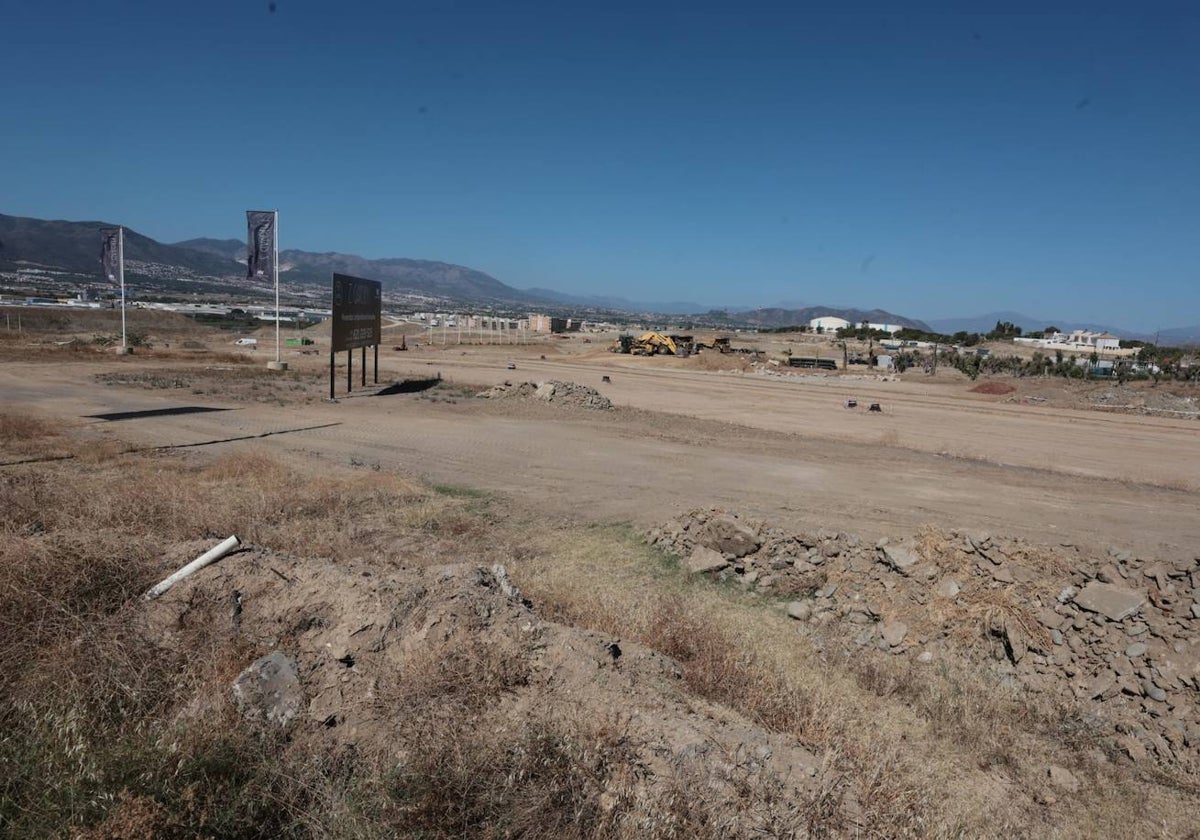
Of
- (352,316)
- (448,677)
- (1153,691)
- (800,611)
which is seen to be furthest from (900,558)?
(352,316)

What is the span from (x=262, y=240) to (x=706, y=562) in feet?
101

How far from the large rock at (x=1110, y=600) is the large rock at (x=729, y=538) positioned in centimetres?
392

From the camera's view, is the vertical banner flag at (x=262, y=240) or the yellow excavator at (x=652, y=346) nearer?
the vertical banner flag at (x=262, y=240)

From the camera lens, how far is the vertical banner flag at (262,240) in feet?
109

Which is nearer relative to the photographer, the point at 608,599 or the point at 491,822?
the point at 491,822

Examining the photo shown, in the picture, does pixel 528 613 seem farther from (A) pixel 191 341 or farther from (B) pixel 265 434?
(A) pixel 191 341

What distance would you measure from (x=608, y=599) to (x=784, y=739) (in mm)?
3692

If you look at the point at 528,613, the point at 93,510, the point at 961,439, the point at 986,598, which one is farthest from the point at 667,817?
the point at 961,439

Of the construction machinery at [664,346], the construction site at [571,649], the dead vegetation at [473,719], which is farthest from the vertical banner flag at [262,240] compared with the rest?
the construction machinery at [664,346]

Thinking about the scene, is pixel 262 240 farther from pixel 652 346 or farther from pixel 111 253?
pixel 652 346

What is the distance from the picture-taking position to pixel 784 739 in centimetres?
479

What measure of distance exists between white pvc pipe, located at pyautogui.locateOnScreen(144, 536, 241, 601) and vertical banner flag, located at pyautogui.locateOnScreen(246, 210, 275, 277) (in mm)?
30352

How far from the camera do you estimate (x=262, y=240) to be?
3350 cm

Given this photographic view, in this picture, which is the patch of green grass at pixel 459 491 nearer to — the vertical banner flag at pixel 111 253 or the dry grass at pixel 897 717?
the dry grass at pixel 897 717
